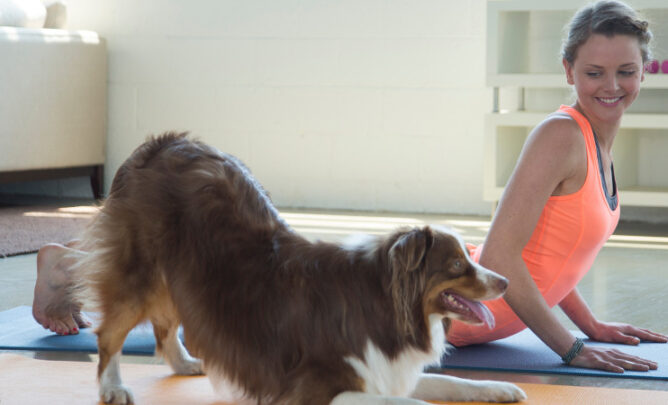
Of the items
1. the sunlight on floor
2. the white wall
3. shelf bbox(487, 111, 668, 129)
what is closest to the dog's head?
shelf bbox(487, 111, 668, 129)

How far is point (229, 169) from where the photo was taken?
2402mm

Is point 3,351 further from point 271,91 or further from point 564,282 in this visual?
point 271,91

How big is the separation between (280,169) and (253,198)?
169 inches

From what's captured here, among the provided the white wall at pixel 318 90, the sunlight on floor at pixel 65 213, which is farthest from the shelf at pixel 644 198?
the sunlight on floor at pixel 65 213

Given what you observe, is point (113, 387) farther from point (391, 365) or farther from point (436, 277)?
point (436, 277)

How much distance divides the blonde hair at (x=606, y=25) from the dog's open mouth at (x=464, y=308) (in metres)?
1.00

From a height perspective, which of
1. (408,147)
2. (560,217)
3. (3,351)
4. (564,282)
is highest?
(408,147)

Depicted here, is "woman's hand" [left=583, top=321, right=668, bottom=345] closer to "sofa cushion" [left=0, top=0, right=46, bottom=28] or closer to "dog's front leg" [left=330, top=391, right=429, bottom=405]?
"dog's front leg" [left=330, top=391, right=429, bottom=405]

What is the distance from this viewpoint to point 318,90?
6539 millimetres

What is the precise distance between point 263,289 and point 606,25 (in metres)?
1.28

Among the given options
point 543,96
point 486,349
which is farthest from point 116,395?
point 543,96

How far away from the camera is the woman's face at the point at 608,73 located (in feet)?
8.82

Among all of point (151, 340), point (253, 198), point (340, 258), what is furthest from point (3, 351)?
point (340, 258)

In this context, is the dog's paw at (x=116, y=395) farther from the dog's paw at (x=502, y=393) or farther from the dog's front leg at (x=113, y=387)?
the dog's paw at (x=502, y=393)
